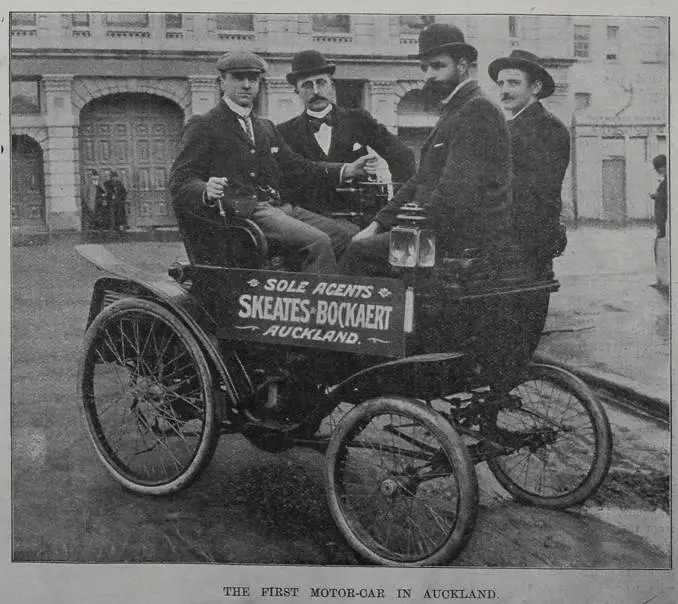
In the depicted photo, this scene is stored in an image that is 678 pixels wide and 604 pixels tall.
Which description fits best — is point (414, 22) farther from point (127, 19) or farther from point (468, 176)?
point (127, 19)

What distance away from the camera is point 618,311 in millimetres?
2256

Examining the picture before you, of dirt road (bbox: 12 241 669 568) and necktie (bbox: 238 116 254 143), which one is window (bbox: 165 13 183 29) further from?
dirt road (bbox: 12 241 669 568)

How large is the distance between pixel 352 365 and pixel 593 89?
1154mm

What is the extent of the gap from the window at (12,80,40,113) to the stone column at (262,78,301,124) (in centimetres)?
79

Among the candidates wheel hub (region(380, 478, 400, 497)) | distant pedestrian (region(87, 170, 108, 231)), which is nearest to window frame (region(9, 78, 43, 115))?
distant pedestrian (region(87, 170, 108, 231))

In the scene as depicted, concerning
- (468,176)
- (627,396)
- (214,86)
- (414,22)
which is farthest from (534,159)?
(214,86)

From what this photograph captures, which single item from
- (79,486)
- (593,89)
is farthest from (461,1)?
(79,486)

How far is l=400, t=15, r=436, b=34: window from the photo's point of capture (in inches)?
88.5

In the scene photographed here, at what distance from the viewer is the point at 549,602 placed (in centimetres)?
216

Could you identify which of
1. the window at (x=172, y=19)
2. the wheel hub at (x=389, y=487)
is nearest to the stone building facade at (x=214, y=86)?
the window at (x=172, y=19)

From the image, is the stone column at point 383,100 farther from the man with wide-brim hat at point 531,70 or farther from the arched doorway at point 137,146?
the arched doorway at point 137,146

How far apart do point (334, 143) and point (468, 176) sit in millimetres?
460

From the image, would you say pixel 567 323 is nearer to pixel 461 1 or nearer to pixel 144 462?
pixel 461 1

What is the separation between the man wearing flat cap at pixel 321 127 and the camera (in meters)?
2.14
